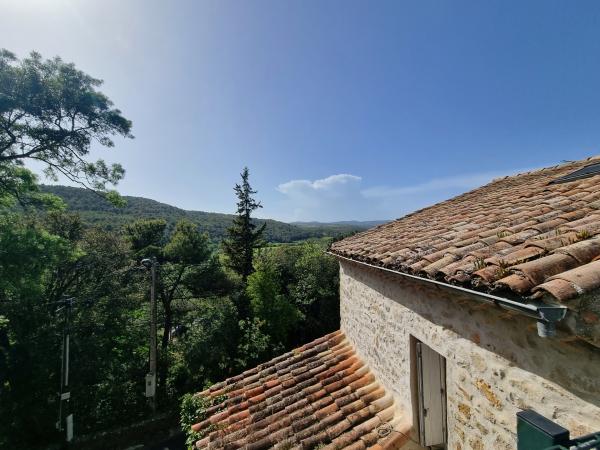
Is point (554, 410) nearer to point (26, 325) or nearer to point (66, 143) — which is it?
point (66, 143)

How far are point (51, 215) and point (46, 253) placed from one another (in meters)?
8.73

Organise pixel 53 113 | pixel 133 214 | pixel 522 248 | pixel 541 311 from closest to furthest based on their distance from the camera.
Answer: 1. pixel 541 311
2. pixel 522 248
3. pixel 53 113
4. pixel 133 214

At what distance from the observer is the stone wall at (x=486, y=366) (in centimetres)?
181

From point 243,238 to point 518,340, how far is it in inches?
950

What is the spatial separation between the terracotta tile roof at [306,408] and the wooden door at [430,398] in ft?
1.08

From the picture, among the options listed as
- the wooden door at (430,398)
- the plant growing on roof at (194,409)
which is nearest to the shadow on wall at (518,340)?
the wooden door at (430,398)

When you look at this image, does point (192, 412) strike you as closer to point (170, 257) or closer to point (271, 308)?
point (271, 308)

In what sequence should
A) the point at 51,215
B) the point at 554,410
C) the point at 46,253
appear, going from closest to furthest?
the point at 554,410
the point at 46,253
the point at 51,215

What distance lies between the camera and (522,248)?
222 cm

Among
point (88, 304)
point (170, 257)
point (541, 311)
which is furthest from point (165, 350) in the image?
point (541, 311)

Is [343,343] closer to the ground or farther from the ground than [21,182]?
closer to the ground

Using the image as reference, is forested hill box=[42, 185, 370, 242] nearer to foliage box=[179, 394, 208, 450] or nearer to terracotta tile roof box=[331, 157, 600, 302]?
foliage box=[179, 394, 208, 450]

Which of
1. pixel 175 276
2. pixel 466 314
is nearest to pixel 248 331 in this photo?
pixel 175 276

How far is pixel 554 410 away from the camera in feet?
6.31
